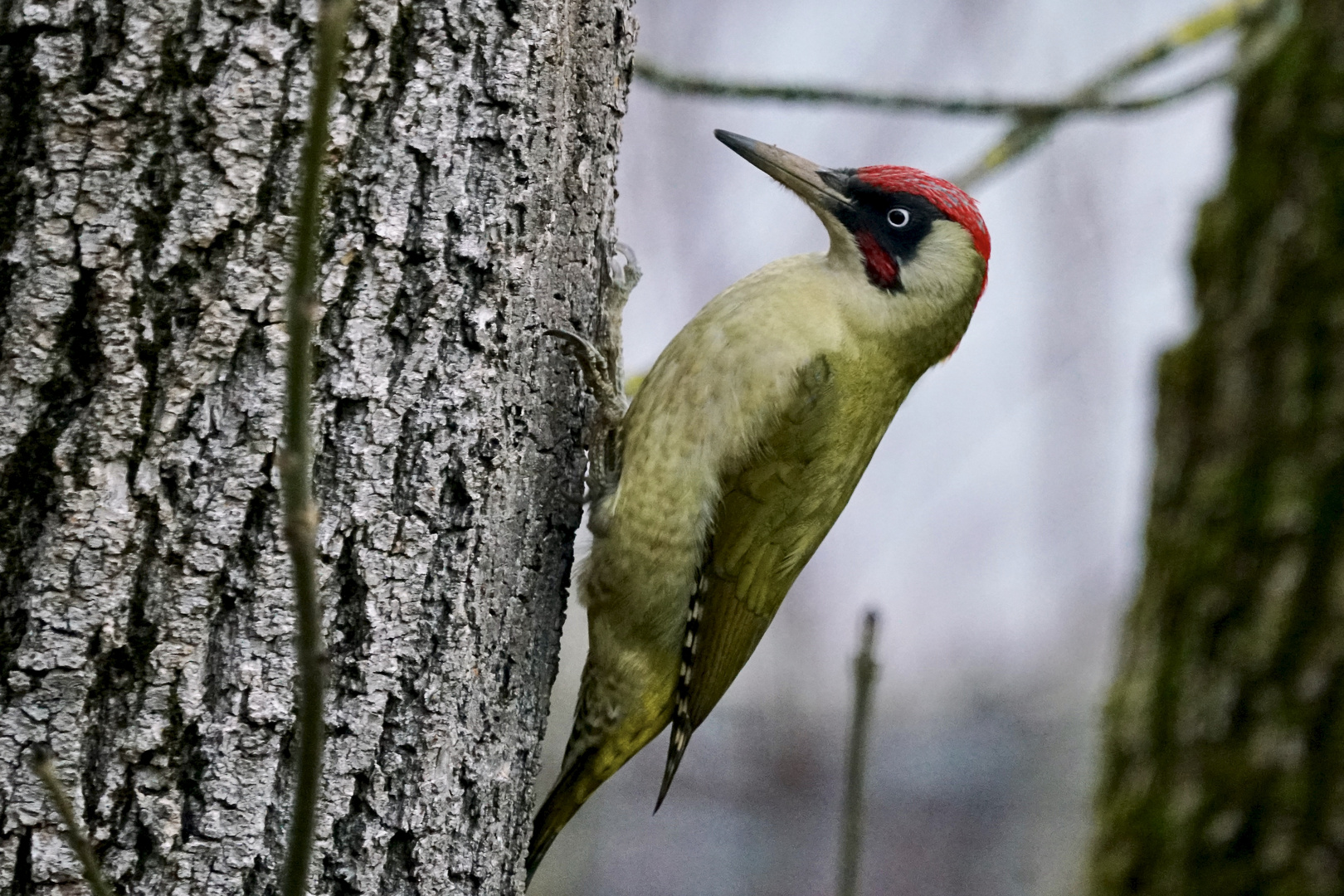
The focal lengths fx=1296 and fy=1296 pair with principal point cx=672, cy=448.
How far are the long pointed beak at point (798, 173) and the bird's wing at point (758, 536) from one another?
20.3 inches

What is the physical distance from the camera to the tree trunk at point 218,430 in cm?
174

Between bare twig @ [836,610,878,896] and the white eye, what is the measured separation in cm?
178

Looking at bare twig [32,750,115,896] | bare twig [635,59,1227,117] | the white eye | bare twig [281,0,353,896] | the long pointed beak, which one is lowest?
bare twig [32,750,115,896]

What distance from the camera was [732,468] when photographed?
10.1ft

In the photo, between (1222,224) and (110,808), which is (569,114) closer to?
(110,808)

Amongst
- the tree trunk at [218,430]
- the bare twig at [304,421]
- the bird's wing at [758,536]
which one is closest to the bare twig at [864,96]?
the bird's wing at [758,536]

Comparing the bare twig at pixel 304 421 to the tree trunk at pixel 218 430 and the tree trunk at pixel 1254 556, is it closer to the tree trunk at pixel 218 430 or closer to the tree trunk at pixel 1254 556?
the tree trunk at pixel 218 430

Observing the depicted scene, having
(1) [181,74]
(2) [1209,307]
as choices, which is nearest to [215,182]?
(1) [181,74]

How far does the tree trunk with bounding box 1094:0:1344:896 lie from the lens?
3.65m

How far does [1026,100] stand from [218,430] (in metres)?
2.57

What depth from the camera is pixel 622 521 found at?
9.86ft

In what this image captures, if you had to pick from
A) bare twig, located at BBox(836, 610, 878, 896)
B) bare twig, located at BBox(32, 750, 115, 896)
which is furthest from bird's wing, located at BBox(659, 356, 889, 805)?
bare twig, located at BBox(32, 750, 115, 896)

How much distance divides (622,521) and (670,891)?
23.4 ft

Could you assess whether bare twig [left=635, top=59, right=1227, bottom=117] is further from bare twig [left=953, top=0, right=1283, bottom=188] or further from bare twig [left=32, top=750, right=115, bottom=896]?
bare twig [left=32, top=750, right=115, bottom=896]
